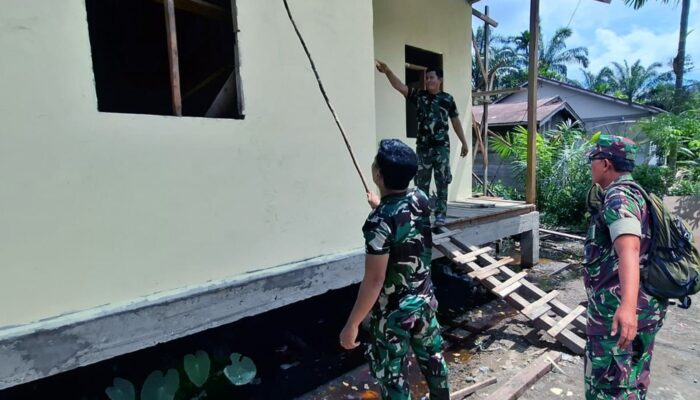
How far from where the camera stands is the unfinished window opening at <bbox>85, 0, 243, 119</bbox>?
13.6ft

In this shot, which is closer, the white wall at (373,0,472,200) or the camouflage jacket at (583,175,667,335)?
the camouflage jacket at (583,175,667,335)

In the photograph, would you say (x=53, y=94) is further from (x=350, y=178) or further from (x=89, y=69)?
(x=350, y=178)

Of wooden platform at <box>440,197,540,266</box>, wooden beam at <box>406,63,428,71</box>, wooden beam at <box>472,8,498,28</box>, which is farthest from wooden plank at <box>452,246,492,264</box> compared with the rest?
wooden beam at <box>472,8,498,28</box>

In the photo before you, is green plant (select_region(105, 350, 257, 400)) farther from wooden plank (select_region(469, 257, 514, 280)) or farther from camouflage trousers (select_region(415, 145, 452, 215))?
camouflage trousers (select_region(415, 145, 452, 215))

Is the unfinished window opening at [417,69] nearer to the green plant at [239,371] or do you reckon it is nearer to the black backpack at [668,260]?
the green plant at [239,371]

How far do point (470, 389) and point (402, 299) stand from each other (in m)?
1.48

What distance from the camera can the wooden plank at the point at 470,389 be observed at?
290cm

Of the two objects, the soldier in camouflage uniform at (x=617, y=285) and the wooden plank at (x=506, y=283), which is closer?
the soldier in camouflage uniform at (x=617, y=285)

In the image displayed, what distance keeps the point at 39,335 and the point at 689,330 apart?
540 cm

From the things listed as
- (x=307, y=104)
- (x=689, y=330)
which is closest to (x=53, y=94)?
(x=307, y=104)

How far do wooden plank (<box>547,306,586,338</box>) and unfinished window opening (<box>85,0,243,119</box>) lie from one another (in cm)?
369

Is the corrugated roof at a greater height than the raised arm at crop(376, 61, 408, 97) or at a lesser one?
greater

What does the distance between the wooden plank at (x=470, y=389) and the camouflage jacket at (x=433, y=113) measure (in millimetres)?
2362

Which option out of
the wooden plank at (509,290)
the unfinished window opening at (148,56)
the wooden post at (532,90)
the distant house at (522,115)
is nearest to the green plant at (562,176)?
the distant house at (522,115)
